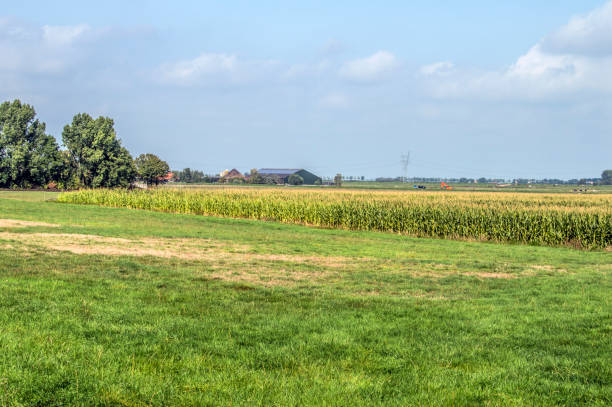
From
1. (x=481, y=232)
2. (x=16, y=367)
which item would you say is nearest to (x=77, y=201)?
(x=481, y=232)

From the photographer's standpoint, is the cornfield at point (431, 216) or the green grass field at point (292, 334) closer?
the green grass field at point (292, 334)

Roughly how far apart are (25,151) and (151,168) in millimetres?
19196

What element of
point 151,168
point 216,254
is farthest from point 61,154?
point 216,254

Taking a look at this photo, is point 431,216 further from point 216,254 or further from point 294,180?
point 294,180

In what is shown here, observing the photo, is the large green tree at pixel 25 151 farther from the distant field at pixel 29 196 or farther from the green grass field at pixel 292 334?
the green grass field at pixel 292 334

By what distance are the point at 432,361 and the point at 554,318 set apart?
3334 mm

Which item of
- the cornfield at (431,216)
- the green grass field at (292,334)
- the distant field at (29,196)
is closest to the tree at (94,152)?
the distant field at (29,196)

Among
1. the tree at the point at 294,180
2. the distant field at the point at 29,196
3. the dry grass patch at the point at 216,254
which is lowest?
the dry grass patch at the point at 216,254

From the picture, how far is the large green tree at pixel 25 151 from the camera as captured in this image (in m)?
74.7

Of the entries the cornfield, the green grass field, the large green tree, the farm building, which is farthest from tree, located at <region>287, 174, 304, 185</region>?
the green grass field

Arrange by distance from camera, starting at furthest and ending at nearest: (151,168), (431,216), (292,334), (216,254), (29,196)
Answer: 1. (151,168)
2. (29,196)
3. (431,216)
4. (216,254)
5. (292,334)

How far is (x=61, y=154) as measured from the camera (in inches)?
3066

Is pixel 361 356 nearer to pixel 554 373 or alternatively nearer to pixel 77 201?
pixel 554 373

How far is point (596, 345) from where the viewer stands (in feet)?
23.6
